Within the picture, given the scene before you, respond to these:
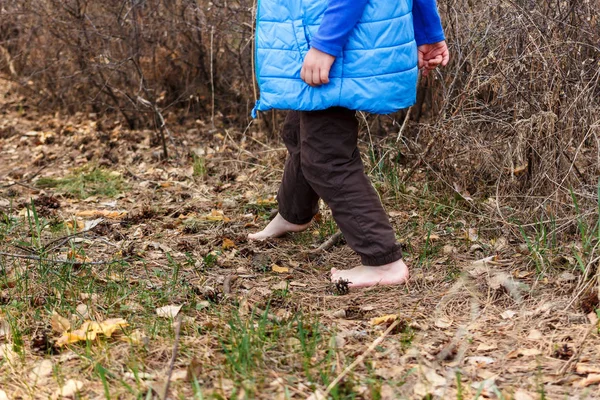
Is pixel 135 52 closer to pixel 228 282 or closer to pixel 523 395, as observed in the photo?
pixel 228 282

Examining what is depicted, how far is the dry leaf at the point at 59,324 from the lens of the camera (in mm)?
2510

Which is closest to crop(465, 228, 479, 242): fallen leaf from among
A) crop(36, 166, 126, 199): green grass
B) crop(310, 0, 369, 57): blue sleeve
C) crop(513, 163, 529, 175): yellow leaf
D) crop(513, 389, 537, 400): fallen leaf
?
crop(513, 163, 529, 175): yellow leaf

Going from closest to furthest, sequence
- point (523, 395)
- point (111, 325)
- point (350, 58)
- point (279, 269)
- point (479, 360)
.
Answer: point (523, 395) < point (479, 360) < point (111, 325) < point (350, 58) < point (279, 269)

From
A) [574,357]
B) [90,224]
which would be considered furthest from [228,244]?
[574,357]

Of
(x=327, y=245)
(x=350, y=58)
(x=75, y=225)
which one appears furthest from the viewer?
(x=75, y=225)

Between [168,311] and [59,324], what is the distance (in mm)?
378

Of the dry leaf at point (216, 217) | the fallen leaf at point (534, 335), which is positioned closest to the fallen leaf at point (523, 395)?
the fallen leaf at point (534, 335)

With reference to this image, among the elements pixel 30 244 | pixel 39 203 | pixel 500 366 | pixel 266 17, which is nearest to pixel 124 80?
pixel 39 203

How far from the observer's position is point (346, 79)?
108 inches

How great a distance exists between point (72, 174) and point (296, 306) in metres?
2.86

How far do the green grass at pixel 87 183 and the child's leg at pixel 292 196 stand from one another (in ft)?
4.99

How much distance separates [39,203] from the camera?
14.2 ft

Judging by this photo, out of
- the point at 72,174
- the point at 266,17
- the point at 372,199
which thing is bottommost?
the point at 72,174

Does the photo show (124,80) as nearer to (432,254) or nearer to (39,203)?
(39,203)
